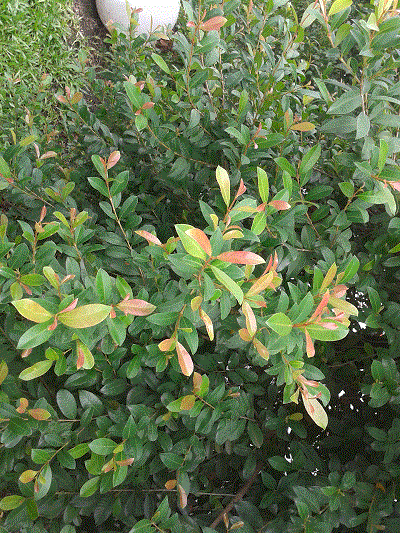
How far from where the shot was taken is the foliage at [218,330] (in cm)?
73

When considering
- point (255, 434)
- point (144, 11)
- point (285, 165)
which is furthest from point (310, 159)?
point (144, 11)

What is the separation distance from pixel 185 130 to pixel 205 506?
856mm

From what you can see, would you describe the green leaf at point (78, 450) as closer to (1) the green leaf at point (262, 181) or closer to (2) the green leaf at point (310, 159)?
(1) the green leaf at point (262, 181)

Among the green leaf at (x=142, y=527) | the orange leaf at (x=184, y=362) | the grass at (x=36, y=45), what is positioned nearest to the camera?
the orange leaf at (x=184, y=362)

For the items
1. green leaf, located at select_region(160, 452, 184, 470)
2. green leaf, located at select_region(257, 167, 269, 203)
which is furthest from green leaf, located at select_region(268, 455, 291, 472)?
green leaf, located at select_region(257, 167, 269, 203)

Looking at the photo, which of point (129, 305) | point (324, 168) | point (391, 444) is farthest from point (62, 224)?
point (391, 444)

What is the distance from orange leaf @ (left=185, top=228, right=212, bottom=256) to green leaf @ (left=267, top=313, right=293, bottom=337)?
0.14m

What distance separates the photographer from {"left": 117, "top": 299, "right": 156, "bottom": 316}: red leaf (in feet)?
2.33

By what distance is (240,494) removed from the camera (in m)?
1.00

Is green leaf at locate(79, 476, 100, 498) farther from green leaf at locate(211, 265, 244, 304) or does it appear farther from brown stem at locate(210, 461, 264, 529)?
green leaf at locate(211, 265, 244, 304)

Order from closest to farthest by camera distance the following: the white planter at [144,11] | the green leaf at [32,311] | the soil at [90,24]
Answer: the green leaf at [32,311]
the white planter at [144,11]
the soil at [90,24]

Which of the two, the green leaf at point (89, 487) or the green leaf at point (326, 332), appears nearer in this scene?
the green leaf at point (326, 332)

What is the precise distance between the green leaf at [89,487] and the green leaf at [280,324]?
456 millimetres

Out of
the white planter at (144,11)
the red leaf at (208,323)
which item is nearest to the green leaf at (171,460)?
the red leaf at (208,323)
